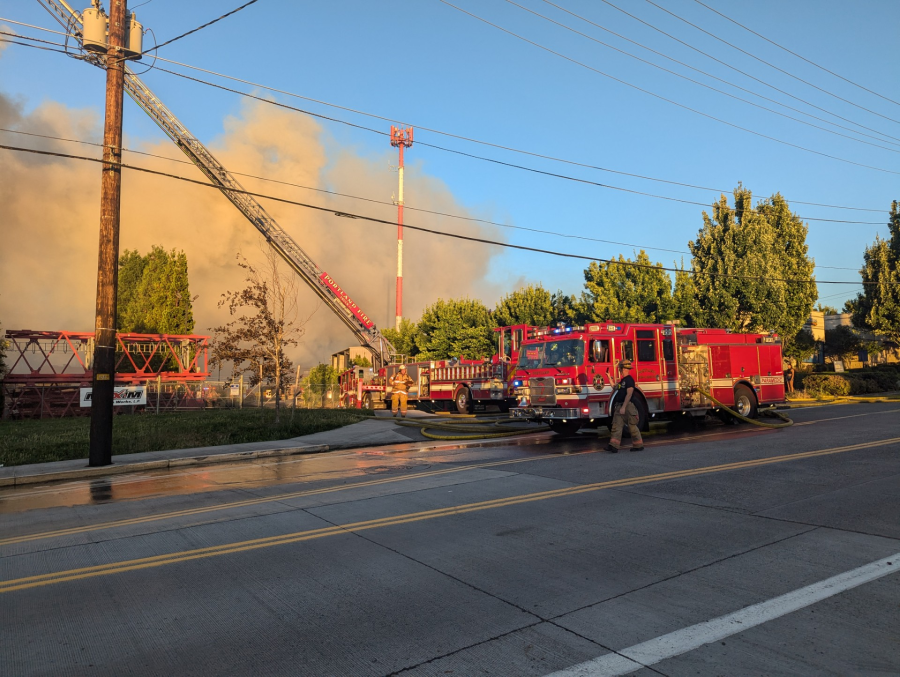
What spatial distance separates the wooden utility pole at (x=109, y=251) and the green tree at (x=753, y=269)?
106 feet

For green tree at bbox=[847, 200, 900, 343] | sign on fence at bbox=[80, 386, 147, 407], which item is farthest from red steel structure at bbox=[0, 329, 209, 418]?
green tree at bbox=[847, 200, 900, 343]

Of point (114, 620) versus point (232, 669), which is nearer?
point (232, 669)

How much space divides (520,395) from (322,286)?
80.6 ft

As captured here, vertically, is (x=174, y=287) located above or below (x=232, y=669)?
above

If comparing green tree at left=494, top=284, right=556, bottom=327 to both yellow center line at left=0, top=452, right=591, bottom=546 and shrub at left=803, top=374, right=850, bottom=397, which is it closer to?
shrub at left=803, top=374, right=850, bottom=397

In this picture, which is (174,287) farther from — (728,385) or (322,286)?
(728,385)

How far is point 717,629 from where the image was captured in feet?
13.0

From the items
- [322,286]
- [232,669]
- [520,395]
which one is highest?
[322,286]

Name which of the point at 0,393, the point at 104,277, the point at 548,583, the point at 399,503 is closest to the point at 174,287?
the point at 0,393

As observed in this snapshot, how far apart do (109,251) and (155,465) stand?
4507mm

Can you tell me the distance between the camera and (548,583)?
192 inches

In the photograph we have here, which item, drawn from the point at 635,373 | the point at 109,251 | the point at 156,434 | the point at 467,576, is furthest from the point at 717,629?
the point at 156,434

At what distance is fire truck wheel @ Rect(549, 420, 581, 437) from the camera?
15484 mm

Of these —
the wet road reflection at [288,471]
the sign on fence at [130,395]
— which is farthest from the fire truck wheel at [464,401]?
the sign on fence at [130,395]
